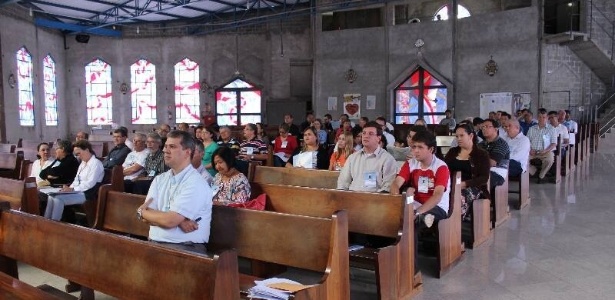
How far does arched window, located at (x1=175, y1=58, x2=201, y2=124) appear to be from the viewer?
19.9m

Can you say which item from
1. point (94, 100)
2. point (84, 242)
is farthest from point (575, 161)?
point (94, 100)

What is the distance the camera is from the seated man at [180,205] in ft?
9.98

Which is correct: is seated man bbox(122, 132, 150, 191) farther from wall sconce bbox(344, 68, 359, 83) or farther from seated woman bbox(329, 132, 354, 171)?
wall sconce bbox(344, 68, 359, 83)

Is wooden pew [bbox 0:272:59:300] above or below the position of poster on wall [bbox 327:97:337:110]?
below

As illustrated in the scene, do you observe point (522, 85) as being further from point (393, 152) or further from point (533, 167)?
point (393, 152)

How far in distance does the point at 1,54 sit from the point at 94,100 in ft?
18.9

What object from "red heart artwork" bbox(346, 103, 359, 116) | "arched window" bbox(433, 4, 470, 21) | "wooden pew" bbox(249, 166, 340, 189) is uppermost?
"arched window" bbox(433, 4, 470, 21)

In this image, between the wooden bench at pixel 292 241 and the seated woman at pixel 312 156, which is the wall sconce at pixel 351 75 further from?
the wooden bench at pixel 292 241

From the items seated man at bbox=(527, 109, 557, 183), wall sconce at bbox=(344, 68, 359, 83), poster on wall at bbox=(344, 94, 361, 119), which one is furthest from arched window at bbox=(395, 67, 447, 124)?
seated man at bbox=(527, 109, 557, 183)

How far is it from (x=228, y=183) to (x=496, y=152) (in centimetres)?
321

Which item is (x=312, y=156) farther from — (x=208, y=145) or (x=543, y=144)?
(x=543, y=144)

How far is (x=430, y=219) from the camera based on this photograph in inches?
155

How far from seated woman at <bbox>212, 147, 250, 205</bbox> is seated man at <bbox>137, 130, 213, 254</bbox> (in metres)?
0.83

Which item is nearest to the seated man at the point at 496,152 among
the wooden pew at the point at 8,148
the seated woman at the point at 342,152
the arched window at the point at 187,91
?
the seated woman at the point at 342,152
